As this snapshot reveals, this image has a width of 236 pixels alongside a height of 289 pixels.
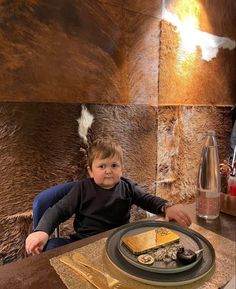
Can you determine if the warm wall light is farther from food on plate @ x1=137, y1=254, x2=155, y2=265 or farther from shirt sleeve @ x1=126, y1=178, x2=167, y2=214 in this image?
food on plate @ x1=137, y1=254, x2=155, y2=265

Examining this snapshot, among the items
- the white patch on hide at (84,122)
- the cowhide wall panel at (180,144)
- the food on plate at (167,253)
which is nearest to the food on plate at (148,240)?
the food on plate at (167,253)

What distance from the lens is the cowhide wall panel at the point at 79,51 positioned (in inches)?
49.8

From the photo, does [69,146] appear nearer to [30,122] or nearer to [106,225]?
[30,122]

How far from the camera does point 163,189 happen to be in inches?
81.2

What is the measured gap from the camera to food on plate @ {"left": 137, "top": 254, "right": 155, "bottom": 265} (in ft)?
1.84

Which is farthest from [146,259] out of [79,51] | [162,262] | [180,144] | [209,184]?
[180,144]

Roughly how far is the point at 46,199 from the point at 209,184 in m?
0.63

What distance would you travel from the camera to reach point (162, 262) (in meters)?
0.57

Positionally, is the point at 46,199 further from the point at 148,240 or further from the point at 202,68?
the point at 202,68

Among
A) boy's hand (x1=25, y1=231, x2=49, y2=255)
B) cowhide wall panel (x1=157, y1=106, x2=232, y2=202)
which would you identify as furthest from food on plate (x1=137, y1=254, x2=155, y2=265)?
cowhide wall panel (x1=157, y1=106, x2=232, y2=202)

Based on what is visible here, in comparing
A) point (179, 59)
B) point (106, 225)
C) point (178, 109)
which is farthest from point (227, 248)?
point (179, 59)

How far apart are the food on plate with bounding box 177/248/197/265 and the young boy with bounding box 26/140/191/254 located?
35cm

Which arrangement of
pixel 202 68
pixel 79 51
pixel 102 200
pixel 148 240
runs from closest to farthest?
pixel 148 240, pixel 102 200, pixel 79 51, pixel 202 68

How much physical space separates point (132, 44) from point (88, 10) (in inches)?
14.5
